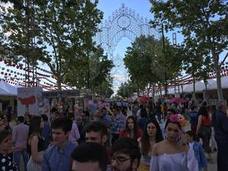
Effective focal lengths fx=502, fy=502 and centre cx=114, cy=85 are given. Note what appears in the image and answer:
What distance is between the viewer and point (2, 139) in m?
5.75

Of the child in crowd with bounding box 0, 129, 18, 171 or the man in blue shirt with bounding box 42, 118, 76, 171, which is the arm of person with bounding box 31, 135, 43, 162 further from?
the man in blue shirt with bounding box 42, 118, 76, 171

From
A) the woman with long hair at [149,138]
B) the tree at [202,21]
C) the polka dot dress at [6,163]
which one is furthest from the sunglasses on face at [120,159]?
the tree at [202,21]

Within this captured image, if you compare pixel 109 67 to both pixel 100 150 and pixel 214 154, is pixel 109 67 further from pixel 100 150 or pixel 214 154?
pixel 100 150

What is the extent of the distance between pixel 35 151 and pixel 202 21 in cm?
1988

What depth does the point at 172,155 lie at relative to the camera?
223 inches

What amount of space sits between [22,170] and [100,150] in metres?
8.35

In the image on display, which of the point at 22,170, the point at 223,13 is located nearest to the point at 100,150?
the point at 22,170

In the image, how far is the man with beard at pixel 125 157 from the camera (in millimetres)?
3766

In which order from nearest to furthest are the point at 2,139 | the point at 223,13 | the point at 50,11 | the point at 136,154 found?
the point at 136,154, the point at 2,139, the point at 223,13, the point at 50,11

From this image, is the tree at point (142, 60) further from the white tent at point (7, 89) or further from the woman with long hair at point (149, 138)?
the woman with long hair at point (149, 138)

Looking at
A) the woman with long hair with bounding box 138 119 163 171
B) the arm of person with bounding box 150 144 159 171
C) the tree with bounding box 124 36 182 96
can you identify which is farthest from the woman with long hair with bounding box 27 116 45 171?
the tree with bounding box 124 36 182 96

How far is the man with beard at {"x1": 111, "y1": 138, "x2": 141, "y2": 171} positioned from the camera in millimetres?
3766

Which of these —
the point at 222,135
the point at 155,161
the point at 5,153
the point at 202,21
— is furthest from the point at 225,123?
the point at 202,21

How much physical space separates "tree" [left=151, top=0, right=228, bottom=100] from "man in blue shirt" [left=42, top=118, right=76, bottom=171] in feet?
69.3
